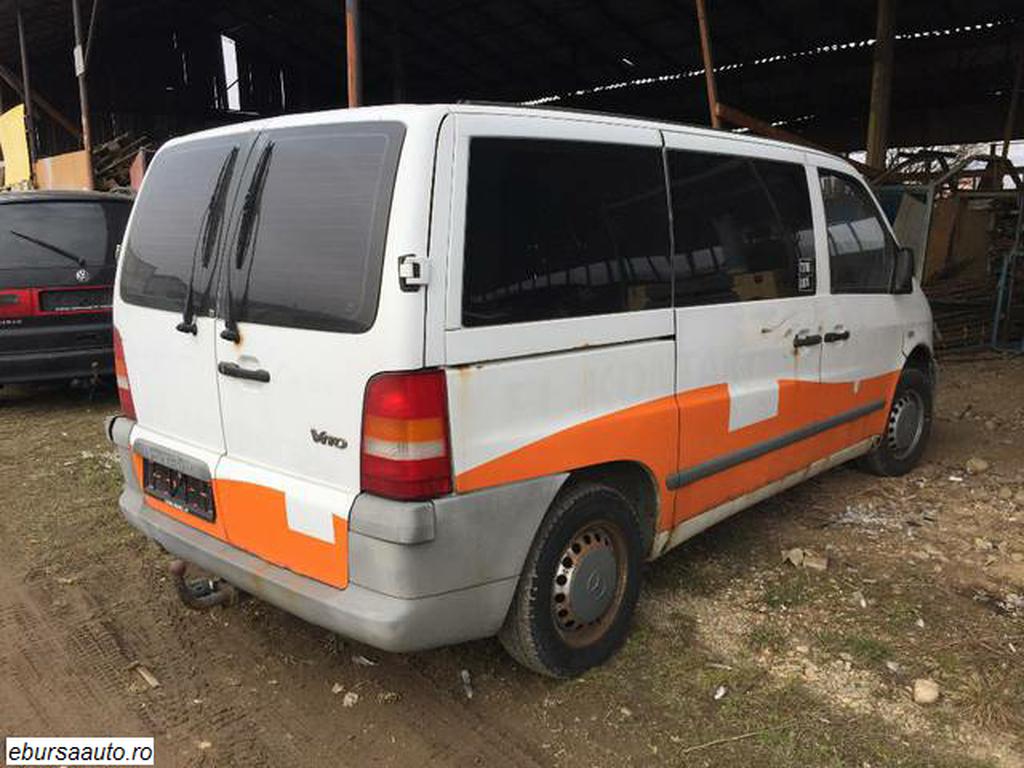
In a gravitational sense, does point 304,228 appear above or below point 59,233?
below

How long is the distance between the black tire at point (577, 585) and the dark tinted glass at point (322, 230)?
3.18ft

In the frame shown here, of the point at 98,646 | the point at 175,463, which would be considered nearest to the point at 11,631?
the point at 98,646

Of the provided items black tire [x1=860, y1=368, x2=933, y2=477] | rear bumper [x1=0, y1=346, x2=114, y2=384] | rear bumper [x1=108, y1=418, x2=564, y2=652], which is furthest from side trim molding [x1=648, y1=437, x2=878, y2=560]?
rear bumper [x1=0, y1=346, x2=114, y2=384]

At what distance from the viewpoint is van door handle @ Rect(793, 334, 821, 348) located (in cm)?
359

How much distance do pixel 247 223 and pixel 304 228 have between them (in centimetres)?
27

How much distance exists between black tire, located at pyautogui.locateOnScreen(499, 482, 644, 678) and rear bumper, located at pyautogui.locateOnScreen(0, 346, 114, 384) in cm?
503

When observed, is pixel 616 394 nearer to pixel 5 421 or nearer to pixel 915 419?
pixel 915 419

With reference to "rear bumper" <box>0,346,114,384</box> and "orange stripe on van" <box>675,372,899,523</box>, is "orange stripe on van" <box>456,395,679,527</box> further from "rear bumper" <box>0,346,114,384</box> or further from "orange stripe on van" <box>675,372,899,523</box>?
"rear bumper" <box>0,346,114,384</box>

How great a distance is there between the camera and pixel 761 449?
137 inches

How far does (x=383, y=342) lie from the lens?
2.15 metres

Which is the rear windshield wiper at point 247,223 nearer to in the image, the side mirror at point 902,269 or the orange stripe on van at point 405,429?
the orange stripe on van at point 405,429

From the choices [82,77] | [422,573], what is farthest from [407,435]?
[82,77]

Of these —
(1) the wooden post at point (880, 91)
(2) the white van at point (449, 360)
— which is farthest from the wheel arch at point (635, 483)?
(1) the wooden post at point (880, 91)

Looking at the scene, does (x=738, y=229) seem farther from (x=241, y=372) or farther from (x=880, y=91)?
(x=880, y=91)
